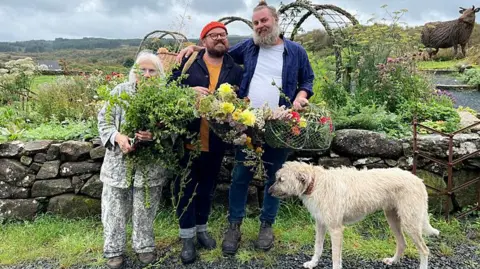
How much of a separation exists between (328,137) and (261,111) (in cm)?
76

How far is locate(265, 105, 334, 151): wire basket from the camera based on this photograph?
3.69 m

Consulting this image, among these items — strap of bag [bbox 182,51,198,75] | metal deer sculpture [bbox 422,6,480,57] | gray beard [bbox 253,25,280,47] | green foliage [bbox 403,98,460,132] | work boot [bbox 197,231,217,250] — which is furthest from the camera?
metal deer sculpture [bbox 422,6,480,57]

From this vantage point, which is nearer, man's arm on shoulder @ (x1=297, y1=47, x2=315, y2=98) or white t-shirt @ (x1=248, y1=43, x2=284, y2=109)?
white t-shirt @ (x1=248, y1=43, x2=284, y2=109)

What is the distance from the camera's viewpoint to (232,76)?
4.07 metres

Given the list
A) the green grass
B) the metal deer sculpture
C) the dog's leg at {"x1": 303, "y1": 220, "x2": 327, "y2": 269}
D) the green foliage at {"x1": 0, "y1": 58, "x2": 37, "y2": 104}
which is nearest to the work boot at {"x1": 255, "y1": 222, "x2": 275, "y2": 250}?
the green grass

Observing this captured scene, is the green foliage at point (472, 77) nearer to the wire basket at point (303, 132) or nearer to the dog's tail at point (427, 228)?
the dog's tail at point (427, 228)

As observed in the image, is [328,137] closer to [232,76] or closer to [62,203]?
[232,76]

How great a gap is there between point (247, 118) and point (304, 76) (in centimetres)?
123

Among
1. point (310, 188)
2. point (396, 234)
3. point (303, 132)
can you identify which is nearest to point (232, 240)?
point (310, 188)

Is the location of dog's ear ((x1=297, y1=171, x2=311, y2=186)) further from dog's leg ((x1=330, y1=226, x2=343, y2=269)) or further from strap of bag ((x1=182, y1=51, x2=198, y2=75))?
strap of bag ((x1=182, y1=51, x2=198, y2=75))

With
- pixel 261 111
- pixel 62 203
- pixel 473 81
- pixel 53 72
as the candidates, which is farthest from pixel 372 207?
pixel 53 72

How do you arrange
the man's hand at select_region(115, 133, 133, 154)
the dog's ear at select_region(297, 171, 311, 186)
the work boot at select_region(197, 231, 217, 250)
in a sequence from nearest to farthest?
the man's hand at select_region(115, 133, 133, 154) → the dog's ear at select_region(297, 171, 311, 186) → the work boot at select_region(197, 231, 217, 250)

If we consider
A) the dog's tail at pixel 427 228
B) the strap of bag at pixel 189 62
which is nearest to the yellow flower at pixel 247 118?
the strap of bag at pixel 189 62

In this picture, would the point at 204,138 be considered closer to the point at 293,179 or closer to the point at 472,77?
the point at 293,179
